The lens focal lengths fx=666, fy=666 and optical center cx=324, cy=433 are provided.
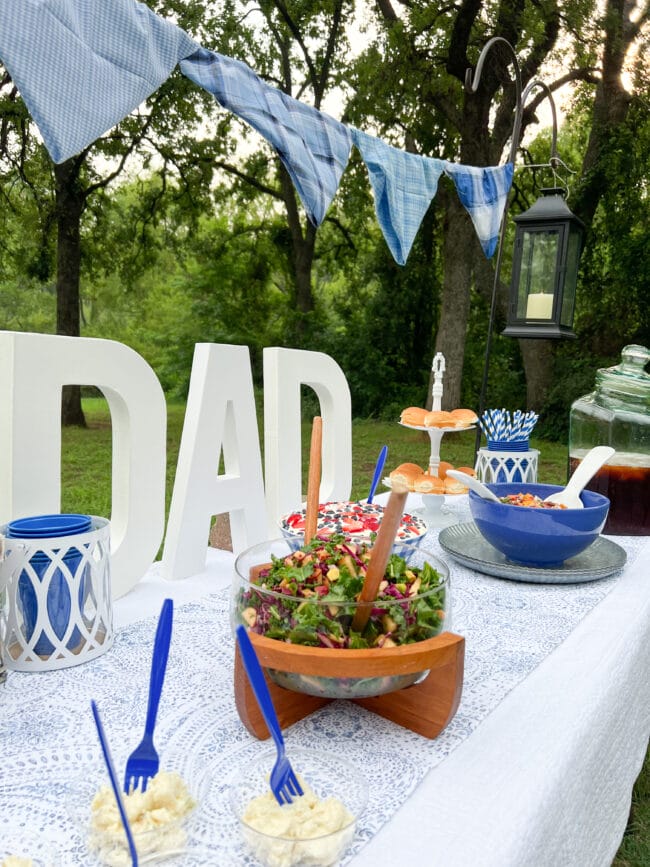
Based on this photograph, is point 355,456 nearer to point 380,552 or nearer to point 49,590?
point 49,590

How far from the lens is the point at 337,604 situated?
0.68 meters

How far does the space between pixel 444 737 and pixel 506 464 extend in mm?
1187

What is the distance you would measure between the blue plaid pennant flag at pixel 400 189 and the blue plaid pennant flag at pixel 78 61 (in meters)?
0.88

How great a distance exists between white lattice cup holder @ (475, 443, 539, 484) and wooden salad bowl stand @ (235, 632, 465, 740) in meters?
1.14

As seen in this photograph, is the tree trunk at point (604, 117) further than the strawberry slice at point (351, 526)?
Yes

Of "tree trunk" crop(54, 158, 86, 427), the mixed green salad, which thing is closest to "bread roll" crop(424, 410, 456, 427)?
the mixed green salad

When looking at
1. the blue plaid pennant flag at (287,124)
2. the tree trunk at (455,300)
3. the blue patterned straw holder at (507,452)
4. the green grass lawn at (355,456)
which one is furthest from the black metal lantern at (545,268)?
the tree trunk at (455,300)

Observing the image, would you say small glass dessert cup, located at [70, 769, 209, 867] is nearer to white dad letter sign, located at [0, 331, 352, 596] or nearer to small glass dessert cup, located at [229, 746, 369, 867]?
small glass dessert cup, located at [229, 746, 369, 867]

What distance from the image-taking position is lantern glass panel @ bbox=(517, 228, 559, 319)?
2020mm

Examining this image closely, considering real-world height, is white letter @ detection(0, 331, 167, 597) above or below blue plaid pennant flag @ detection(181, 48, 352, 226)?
below

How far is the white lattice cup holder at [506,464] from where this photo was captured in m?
1.83

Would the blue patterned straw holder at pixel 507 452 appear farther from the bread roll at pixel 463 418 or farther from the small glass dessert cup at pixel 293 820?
the small glass dessert cup at pixel 293 820

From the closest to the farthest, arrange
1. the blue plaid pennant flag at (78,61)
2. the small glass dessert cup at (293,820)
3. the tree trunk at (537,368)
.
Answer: the small glass dessert cup at (293,820), the blue plaid pennant flag at (78,61), the tree trunk at (537,368)

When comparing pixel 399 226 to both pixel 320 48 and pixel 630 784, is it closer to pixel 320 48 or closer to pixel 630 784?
pixel 630 784
